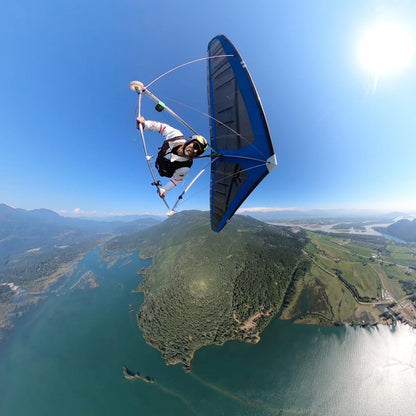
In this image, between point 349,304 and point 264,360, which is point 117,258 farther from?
point 349,304

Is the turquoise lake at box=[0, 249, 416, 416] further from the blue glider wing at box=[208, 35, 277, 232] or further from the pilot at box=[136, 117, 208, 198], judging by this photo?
the pilot at box=[136, 117, 208, 198]

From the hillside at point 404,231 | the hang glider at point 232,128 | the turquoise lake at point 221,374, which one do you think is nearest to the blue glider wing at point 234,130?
the hang glider at point 232,128

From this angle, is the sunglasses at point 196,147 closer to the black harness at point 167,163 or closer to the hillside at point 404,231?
the black harness at point 167,163

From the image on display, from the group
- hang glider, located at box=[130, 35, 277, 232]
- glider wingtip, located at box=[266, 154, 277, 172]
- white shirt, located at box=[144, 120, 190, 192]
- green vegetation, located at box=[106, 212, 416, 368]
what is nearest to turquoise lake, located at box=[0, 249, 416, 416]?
green vegetation, located at box=[106, 212, 416, 368]

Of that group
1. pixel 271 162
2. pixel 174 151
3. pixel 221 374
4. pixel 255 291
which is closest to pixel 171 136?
pixel 174 151

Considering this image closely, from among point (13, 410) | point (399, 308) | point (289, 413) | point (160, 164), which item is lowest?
point (13, 410)

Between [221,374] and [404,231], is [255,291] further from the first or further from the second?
[404,231]

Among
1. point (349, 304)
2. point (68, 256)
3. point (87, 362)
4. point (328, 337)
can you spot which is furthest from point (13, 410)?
point (68, 256)
